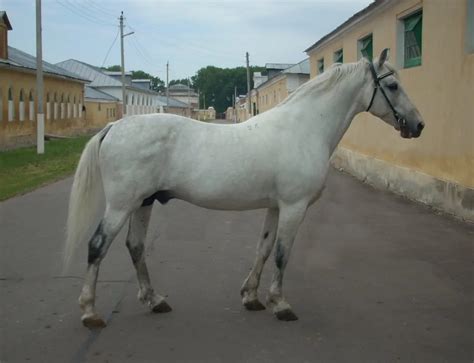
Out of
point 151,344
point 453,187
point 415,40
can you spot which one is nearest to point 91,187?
point 151,344

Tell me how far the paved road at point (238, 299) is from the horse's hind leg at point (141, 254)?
13 centimetres

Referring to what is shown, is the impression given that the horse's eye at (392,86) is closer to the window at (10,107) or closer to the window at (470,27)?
the window at (470,27)

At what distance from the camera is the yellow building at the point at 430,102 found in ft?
27.5

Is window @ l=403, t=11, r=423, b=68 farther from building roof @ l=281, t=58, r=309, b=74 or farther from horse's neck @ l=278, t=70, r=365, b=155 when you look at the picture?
building roof @ l=281, t=58, r=309, b=74

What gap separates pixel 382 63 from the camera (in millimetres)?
4527

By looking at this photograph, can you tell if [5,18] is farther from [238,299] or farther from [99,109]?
[238,299]

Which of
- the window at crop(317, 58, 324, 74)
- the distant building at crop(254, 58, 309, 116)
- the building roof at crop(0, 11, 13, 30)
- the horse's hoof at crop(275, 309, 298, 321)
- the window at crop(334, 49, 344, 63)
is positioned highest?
the building roof at crop(0, 11, 13, 30)

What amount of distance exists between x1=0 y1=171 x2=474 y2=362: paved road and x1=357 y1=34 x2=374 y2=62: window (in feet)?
24.7

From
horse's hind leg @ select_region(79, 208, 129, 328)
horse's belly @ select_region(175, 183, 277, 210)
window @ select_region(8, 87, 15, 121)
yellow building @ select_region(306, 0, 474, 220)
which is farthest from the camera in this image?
window @ select_region(8, 87, 15, 121)

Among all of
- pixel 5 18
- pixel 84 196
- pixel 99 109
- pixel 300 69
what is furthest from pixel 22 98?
pixel 84 196

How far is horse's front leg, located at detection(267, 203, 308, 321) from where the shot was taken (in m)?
4.20

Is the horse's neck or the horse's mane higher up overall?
the horse's mane

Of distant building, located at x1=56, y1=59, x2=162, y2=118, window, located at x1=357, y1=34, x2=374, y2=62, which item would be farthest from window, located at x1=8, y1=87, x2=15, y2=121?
distant building, located at x1=56, y1=59, x2=162, y2=118

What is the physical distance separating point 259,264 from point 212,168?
0.99m
